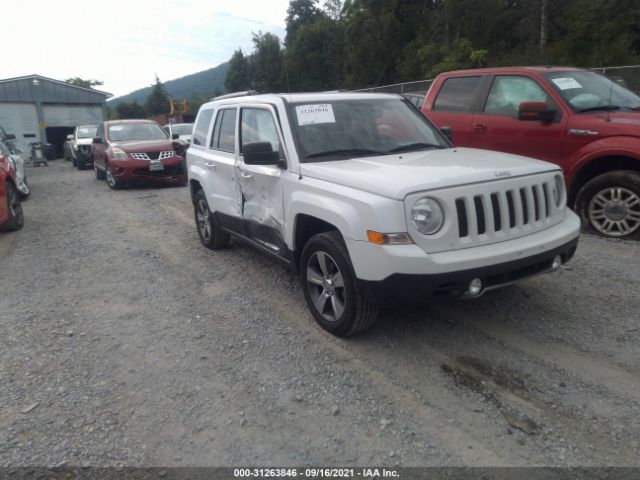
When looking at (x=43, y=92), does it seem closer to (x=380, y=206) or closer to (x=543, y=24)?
(x=543, y=24)

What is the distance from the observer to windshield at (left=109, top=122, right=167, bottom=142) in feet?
42.4

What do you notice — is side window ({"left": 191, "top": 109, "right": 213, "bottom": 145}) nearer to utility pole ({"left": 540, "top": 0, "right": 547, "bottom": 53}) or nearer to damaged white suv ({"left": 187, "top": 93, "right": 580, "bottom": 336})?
damaged white suv ({"left": 187, "top": 93, "right": 580, "bottom": 336})

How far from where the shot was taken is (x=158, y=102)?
70375 mm

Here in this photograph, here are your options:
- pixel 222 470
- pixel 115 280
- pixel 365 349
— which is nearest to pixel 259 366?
pixel 365 349

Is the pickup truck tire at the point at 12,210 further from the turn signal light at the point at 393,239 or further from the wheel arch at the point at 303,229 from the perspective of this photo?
the turn signal light at the point at 393,239

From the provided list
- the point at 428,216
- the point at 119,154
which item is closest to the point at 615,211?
the point at 428,216

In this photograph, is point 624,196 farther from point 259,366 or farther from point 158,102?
point 158,102

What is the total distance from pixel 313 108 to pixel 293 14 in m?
71.9

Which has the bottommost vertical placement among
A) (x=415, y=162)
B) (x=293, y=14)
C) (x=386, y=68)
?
(x=415, y=162)

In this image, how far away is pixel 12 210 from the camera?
790 centimetres

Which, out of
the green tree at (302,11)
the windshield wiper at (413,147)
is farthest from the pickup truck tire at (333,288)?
the green tree at (302,11)

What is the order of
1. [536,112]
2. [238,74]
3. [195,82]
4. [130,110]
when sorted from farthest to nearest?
[195,82], [130,110], [238,74], [536,112]

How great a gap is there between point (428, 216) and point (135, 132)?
11.5 metres

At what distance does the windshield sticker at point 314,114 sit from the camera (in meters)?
4.38
